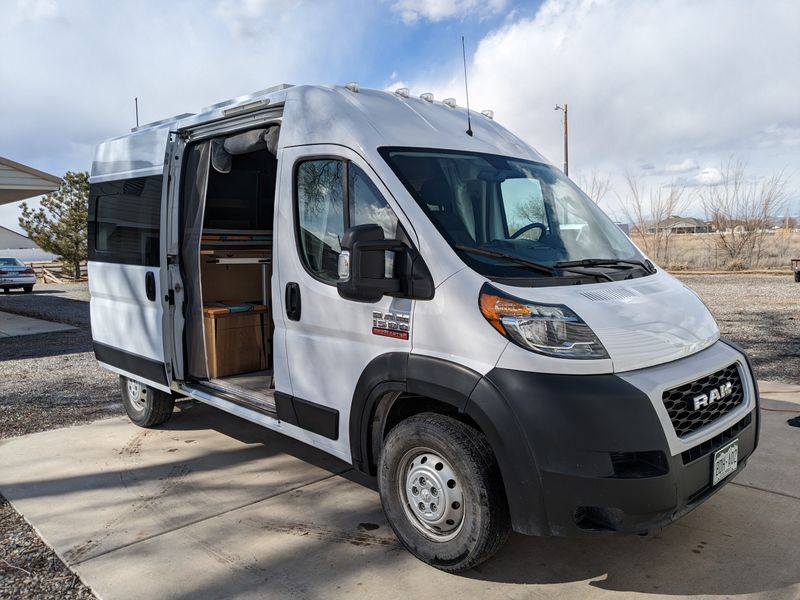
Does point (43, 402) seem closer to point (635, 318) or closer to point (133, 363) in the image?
point (133, 363)

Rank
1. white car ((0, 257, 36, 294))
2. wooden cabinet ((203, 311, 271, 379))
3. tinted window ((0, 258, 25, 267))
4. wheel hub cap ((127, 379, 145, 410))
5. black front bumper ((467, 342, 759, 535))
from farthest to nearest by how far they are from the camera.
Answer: tinted window ((0, 258, 25, 267)) < white car ((0, 257, 36, 294)) < wheel hub cap ((127, 379, 145, 410)) < wooden cabinet ((203, 311, 271, 379)) < black front bumper ((467, 342, 759, 535))

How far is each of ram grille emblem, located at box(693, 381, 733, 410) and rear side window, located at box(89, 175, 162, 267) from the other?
3.94 meters

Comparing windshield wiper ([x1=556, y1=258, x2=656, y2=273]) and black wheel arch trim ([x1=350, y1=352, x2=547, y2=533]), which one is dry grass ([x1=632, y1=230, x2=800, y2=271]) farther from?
black wheel arch trim ([x1=350, y1=352, x2=547, y2=533])

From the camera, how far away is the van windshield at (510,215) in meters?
3.17

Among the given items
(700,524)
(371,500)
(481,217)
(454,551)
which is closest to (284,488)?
(371,500)

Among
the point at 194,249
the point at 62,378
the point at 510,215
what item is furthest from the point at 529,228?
the point at 62,378

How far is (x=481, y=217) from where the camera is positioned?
344cm

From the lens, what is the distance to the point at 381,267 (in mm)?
3096

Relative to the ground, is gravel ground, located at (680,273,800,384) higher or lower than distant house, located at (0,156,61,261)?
lower

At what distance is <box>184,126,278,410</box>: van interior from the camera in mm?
4758

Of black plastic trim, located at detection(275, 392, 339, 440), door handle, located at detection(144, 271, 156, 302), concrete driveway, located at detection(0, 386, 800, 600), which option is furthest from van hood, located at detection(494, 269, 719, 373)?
door handle, located at detection(144, 271, 156, 302)

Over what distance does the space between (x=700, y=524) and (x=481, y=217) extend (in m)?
2.19

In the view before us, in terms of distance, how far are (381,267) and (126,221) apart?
3266 mm

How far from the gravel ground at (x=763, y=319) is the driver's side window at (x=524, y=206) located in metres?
4.62
